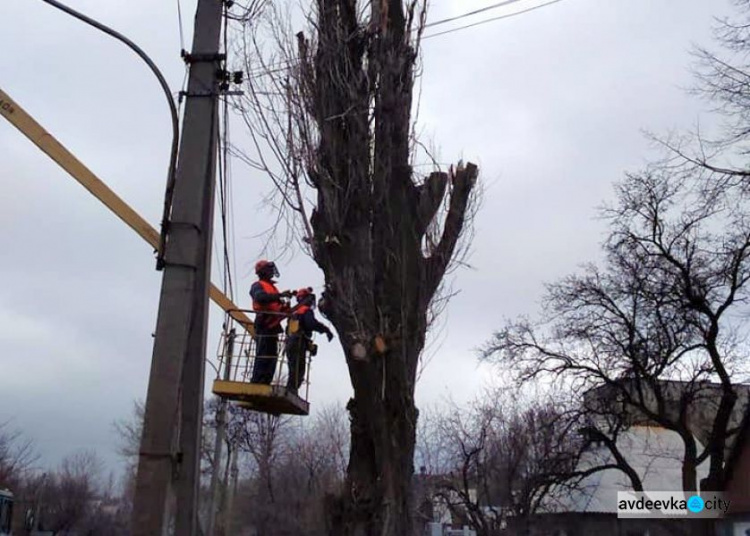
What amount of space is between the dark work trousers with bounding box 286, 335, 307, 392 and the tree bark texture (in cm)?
54

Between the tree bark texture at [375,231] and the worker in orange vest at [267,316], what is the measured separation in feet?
2.13

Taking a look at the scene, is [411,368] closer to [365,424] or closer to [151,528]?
[365,424]

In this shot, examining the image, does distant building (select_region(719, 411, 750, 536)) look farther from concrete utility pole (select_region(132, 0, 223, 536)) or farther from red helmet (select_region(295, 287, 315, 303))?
concrete utility pole (select_region(132, 0, 223, 536))

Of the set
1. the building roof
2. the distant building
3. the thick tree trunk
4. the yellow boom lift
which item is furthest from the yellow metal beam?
the building roof

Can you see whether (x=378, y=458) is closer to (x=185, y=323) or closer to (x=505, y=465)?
(x=185, y=323)

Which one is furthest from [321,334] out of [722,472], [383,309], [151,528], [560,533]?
[560,533]

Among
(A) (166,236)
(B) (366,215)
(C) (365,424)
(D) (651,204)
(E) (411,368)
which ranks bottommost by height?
(C) (365,424)

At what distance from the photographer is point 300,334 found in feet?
32.8

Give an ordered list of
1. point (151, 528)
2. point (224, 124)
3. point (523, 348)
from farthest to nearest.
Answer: point (523, 348) < point (224, 124) < point (151, 528)

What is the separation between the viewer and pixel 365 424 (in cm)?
947

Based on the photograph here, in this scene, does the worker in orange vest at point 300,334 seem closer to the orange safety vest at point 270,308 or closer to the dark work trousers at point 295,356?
the dark work trousers at point 295,356

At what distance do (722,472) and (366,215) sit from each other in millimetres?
15036

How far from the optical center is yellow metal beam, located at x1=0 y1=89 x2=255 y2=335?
28.8 feet

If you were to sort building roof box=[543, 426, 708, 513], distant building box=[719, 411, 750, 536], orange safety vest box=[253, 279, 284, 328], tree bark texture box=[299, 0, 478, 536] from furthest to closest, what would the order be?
building roof box=[543, 426, 708, 513], distant building box=[719, 411, 750, 536], orange safety vest box=[253, 279, 284, 328], tree bark texture box=[299, 0, 478, 536]
